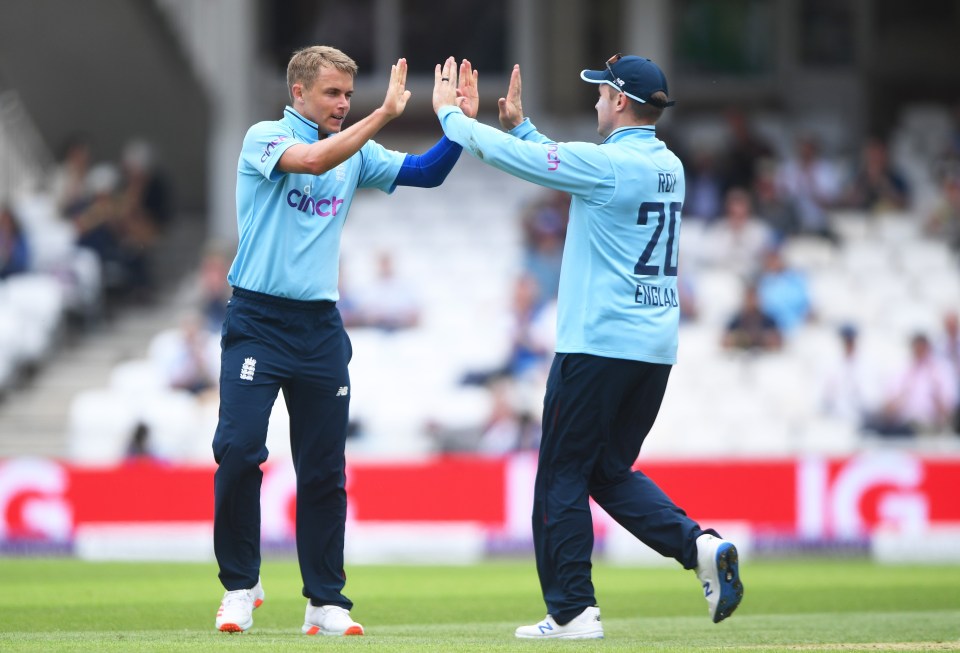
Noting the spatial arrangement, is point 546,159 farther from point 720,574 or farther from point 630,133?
point 720,574

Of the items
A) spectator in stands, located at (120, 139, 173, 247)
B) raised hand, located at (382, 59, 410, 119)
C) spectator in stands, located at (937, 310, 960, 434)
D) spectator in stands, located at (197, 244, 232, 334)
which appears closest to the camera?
raised hand, located at (382, 59, 410, 119)

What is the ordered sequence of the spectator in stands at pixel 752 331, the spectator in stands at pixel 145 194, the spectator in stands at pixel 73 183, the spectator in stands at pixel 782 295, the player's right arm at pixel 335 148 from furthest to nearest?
the spectator in stands at pixel 145 194
the spectator in stands at pixel 73 183
the spectator in stands at pixel 782 295
the spectator in stands at pixel 752 331
the player's right arm at pixel 335 148

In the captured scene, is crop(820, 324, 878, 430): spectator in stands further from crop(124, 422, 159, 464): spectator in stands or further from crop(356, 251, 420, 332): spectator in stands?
crop(124, 422, 159, 464): spectator in stands

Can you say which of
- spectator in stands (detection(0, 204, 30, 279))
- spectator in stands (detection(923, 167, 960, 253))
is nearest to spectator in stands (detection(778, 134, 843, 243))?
spectator in stands (detection(923, 167, 960, 253))

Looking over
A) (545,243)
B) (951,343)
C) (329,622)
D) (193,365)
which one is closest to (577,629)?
(329,622)

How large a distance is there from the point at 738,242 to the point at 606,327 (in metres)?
9.50

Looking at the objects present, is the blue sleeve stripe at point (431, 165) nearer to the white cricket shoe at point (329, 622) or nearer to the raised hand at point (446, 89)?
the raised hand at point (446, 89)

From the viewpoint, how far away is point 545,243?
14977 millimetres

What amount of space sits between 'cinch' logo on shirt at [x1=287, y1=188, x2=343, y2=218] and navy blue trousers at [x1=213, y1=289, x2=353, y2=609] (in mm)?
353

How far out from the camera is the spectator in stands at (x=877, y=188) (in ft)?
52.1

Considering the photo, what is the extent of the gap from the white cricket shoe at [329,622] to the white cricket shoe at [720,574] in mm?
1337

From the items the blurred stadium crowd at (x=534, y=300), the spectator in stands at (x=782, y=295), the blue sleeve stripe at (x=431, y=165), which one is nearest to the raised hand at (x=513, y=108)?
the blue sleeve stripe at (x=431, y=165)

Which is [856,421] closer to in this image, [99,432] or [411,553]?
[411,553]

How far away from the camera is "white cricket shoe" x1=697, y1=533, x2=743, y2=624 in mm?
5750
